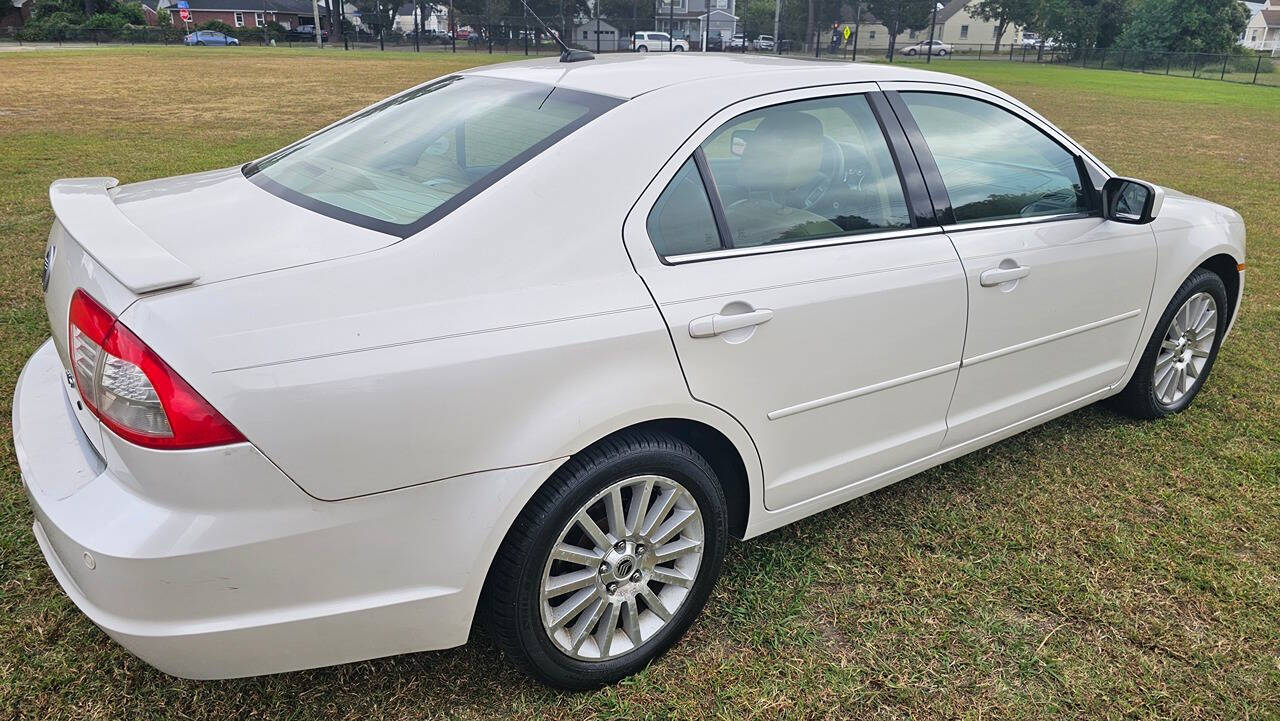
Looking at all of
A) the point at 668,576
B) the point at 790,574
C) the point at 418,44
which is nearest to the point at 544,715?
the point at 668,576

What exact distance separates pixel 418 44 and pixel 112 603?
58.3 meters

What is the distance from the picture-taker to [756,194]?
2.58 m

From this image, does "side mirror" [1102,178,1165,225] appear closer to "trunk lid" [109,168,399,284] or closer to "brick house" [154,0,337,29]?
"trunk lid" [109,168,399,284]

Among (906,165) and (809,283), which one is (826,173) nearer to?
(906,165)

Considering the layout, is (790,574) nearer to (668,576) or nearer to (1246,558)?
(668,576)

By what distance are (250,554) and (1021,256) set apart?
2.57m

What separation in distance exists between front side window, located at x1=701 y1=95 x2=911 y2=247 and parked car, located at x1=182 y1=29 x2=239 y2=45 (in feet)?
203

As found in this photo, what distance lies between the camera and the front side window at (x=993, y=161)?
300cm

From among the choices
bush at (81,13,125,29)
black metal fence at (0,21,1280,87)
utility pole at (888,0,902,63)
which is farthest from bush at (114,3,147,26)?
utility pole at (888,0,902,63)

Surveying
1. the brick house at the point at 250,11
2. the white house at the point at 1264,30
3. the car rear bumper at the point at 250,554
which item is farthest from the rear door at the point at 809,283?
the white house at the point at 1264,30

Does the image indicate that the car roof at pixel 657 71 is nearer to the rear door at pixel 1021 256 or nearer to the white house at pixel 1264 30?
the rear door at pixel 1021 256

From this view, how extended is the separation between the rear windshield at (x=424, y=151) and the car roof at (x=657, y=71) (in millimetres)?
69

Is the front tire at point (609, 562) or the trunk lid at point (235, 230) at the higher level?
the trunk lid at point (235, 230)

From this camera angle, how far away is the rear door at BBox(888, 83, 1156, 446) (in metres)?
2.98
